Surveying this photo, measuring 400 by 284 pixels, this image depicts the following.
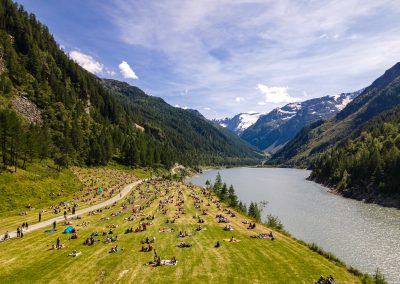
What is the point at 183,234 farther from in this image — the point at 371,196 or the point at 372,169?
the point at 372,169

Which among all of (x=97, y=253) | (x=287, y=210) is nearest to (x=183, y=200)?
(x=287, y=210)

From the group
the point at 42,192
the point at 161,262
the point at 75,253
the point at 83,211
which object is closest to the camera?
the point at 161,262

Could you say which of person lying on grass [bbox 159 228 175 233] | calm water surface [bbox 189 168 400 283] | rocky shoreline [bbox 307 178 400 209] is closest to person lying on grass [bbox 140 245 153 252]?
person lying on grass [bbox 159 228 175 233]

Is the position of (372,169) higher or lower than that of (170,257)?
higher

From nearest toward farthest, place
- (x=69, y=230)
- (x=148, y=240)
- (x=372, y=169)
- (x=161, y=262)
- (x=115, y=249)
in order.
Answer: (x=161, y=262) < (x=115, y=249) < (x=148, y=240) < (x=69, y=230) < (x=372, y=169)

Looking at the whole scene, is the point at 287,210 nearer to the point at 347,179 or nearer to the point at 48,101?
the point at 347,179

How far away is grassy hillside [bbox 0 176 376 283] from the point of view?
123ft

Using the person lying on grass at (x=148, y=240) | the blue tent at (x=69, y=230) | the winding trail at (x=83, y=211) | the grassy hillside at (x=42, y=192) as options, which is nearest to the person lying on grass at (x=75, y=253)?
the person lying on grass at (x=148, y=240)

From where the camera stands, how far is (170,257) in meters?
45.2

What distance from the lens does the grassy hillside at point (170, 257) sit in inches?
1475

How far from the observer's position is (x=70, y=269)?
39312mm

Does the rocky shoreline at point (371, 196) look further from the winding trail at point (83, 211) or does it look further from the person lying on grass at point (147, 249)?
the person lying on grass at point (147, 249)

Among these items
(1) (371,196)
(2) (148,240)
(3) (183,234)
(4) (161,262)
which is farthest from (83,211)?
(1) (371,196)

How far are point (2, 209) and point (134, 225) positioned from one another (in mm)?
28713
